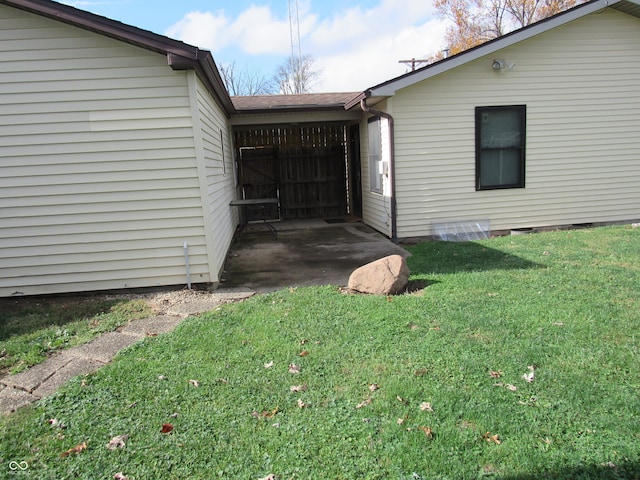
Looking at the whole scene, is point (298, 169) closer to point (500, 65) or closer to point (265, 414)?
point (500, 65)

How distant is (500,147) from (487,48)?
1.77m

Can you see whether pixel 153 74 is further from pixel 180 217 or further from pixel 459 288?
pixel 459 288

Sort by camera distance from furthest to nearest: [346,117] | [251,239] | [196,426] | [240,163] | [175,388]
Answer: [240,163], [346,117], [251,239], [175,388], [196,426]

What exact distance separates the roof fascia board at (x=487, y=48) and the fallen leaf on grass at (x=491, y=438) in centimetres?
635

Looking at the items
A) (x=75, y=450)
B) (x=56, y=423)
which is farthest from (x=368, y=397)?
(x=56, y=423)

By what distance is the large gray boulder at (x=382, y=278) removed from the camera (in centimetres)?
520

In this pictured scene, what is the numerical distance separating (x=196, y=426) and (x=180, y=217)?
3399 mm

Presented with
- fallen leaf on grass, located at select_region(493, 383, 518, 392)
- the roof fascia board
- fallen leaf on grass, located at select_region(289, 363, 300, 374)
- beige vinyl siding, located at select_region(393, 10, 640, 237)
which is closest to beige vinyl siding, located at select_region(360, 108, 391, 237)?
beige vinyl siding, located at select_region(393, 10, 640, 237)

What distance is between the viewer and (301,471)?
2.40 meters

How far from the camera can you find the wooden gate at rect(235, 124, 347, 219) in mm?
12680

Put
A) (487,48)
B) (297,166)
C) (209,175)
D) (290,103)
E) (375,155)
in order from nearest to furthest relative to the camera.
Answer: (209,175) < (487,48) < (375,155) < (290,103) < (297,166)

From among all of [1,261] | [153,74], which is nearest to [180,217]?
[153,74]

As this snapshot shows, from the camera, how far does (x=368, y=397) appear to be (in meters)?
3.05
